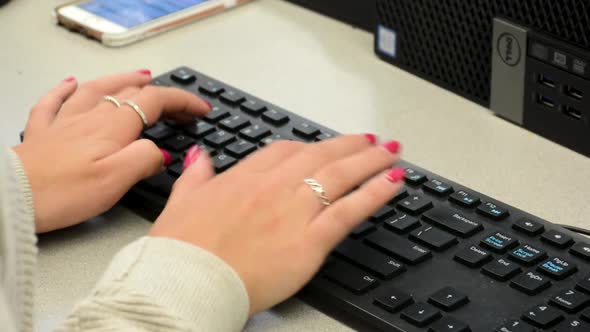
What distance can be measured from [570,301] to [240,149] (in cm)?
32

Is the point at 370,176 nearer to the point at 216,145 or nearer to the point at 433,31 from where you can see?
the point at 216,145

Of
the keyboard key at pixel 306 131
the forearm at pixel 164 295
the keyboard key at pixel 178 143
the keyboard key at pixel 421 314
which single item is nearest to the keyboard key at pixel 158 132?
the keyboard key at pixel 178 143

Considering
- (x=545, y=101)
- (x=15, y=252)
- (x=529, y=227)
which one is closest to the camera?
(x=15, y=252)

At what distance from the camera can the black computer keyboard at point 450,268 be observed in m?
0.65

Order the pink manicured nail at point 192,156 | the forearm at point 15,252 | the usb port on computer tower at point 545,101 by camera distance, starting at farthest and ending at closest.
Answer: the usb port on computer tower at point 545,101 → the pink manicured nail at point 192,156 → the forearm at point 15,252

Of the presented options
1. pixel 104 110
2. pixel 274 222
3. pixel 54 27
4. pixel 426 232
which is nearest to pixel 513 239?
pixel 426 232

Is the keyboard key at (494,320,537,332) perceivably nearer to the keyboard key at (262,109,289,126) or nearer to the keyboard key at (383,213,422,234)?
the keyboard key at (383,213,422,234)

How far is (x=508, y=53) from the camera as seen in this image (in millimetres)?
938

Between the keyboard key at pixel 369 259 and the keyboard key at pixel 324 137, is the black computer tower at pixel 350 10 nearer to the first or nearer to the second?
the keyboard key at pixel 324 137

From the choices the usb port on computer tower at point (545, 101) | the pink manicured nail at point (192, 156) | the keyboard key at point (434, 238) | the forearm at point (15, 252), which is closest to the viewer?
the forearm at point (15, 252)

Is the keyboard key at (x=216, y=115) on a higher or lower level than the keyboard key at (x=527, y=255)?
lower

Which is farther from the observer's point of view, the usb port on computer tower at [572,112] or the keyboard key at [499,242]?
the usb port on computer tower at [572,112]

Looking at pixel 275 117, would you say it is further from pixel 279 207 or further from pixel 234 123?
pixel 279 207

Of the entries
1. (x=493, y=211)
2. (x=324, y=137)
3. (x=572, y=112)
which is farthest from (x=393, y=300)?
(x=572, y=112)
